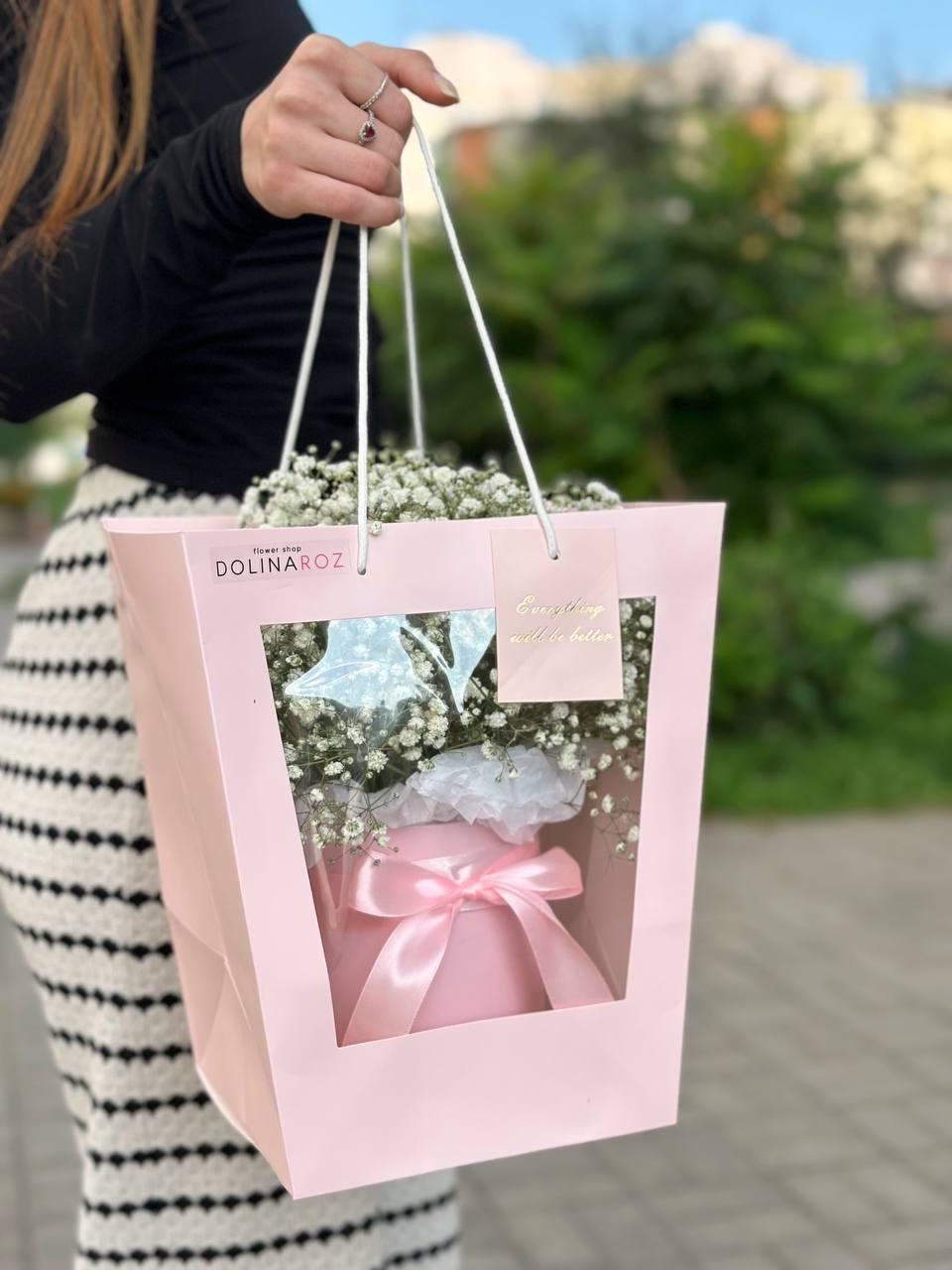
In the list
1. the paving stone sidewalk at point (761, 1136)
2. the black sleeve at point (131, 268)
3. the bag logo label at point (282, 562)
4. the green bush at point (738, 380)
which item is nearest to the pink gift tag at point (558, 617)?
the bag logo label at point (282, 562)

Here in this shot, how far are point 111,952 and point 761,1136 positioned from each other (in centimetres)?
202

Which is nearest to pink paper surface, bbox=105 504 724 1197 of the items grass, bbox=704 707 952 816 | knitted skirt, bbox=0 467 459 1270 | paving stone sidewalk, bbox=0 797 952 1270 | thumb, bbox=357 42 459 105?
knitted skirt, bbox=0 467 459 1270

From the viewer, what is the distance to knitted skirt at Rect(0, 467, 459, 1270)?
1.30 metres

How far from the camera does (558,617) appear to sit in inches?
40.5

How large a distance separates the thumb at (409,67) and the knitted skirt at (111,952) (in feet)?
1.32

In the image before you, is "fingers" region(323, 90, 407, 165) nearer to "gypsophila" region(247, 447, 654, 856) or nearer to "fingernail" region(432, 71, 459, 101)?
"fingernail" region(432, 71, 459, 101)

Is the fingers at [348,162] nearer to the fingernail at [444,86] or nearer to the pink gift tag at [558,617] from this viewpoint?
the fingernail at [444,86]

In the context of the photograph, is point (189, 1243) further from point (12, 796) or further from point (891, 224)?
point (891, 224)

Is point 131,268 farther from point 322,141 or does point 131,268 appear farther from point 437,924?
point 437,924

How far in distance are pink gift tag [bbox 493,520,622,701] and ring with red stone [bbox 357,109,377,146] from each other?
304mm

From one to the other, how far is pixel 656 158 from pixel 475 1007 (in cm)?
668

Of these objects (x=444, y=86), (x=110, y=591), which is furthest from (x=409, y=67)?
(x=110, y=591)

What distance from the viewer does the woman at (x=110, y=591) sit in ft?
4.11

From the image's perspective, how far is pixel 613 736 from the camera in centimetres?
109
